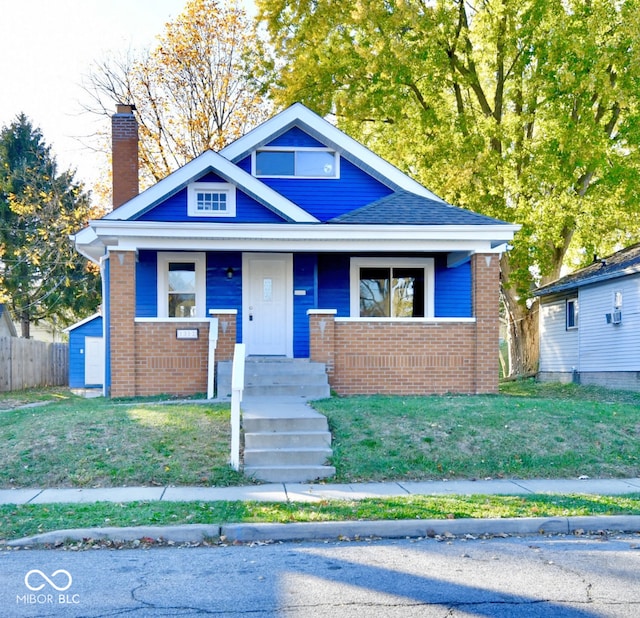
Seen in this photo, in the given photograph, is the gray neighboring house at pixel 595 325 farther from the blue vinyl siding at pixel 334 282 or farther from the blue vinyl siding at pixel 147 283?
the blue vinyl siding at pixel 147 283

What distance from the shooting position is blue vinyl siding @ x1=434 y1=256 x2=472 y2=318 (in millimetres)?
17375

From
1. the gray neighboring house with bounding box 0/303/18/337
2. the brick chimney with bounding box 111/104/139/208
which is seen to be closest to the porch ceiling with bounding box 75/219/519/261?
the brick chimney with bounding box 111/104/139/208

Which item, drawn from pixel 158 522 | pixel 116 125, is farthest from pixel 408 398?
pixel 116 125

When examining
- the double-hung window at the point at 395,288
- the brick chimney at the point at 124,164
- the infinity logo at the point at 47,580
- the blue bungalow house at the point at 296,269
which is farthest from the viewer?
the brick chimney at the point at 124,164

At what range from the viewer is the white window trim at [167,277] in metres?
16.5

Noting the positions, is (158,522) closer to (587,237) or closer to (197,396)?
(197,396)

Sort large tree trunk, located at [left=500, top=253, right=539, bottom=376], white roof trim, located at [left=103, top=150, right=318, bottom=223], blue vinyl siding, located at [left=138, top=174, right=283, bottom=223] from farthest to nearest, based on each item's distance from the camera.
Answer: large tree trunk, located at [left=500, top=253, right=539, bottom=376] → blue vinyl siding, located at [left=138, top=174, right=283, bottom=223] → white roof trim, located at [left=103, top=150, right=318, bottom=223]

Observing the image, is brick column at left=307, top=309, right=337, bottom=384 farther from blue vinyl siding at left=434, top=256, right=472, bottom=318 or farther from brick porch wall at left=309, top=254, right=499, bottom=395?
blue vinyl siding at left=434, top=256, right=472, bottom=318

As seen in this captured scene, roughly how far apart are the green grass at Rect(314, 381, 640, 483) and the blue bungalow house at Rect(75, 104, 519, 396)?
2686 mm

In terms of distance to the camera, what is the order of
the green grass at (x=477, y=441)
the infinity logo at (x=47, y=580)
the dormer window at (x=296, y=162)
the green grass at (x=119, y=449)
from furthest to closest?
the dormer window at (x=296, y=162), the green grass at (x=477, y=441), the green grass at (x=119, y=449), the infinity logo at (x=47, y=580)

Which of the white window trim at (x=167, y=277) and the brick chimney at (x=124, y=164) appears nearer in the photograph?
the white window trim at (x=167, y=277)

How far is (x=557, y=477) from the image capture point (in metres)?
9.56

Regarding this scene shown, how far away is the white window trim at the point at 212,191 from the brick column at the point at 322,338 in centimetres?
329

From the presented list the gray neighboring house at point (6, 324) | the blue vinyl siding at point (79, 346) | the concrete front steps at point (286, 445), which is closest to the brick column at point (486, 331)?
the concrete front steps at point (286, 445)
